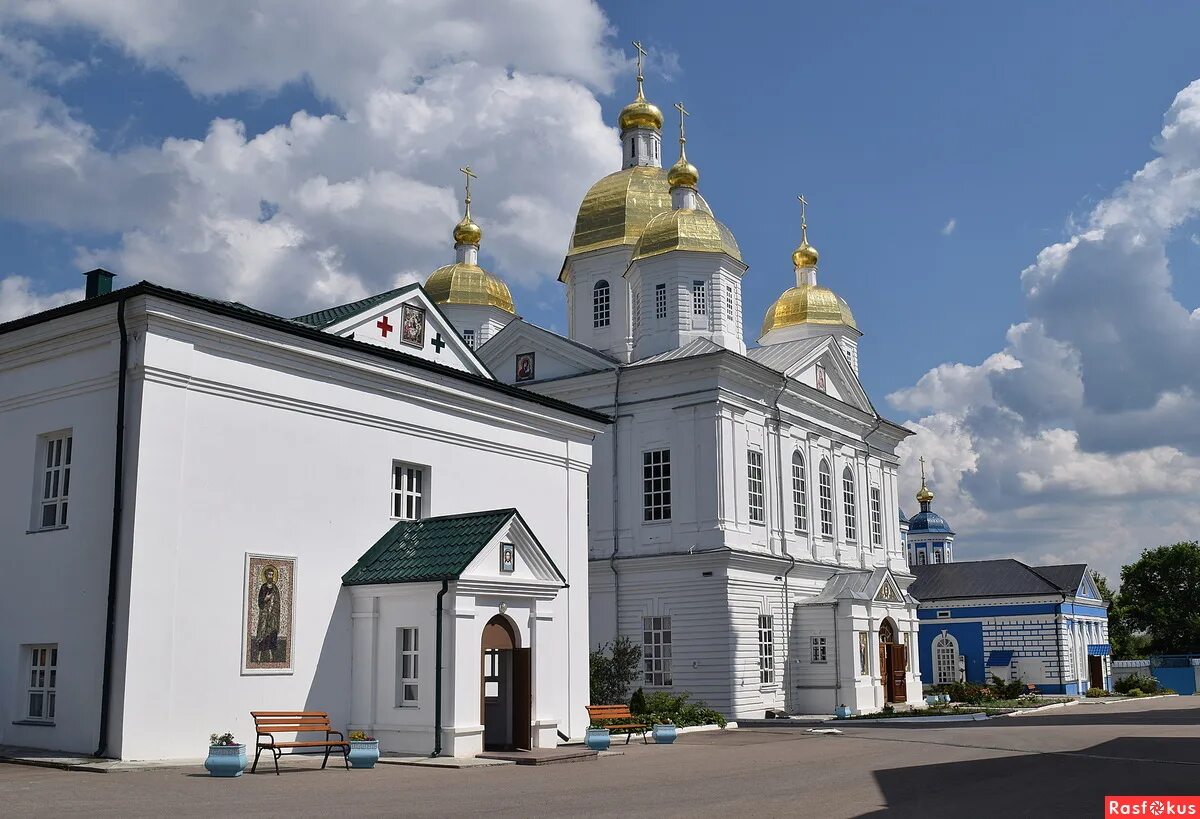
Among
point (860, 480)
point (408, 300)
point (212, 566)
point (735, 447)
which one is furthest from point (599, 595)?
point (212, 566)

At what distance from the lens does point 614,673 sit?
28203mm

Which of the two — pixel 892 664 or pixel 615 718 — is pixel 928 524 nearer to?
pixel 892 664

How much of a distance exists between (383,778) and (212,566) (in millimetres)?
3953

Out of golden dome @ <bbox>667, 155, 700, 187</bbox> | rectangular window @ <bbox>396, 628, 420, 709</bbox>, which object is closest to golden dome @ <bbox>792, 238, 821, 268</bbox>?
golden dome @ <bbox>667, 155, 700, 187</bbox>

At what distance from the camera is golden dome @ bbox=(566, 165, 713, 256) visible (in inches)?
1453

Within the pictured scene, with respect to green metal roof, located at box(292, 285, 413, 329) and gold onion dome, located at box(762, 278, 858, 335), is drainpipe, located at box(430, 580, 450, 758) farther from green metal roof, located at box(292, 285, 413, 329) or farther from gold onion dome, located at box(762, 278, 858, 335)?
gold onion dome, located at box(762, 278, 858, 335)

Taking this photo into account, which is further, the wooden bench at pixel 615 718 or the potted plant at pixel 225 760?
the wooden bench at pixel 615 718

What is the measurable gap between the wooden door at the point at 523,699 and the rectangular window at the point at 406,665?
168cm

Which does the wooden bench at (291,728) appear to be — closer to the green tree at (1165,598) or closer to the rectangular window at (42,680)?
the rectangular window at (42,680)

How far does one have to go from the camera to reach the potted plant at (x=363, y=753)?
49.3 feet

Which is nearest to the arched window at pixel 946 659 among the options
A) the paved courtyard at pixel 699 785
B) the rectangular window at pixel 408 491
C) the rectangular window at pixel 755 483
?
the rectangular window at pixel 755 483

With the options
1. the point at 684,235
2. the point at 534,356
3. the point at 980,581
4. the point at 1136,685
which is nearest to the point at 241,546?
the point at 534,356

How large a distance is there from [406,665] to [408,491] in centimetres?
320

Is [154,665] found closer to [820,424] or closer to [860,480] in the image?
[820,424]
